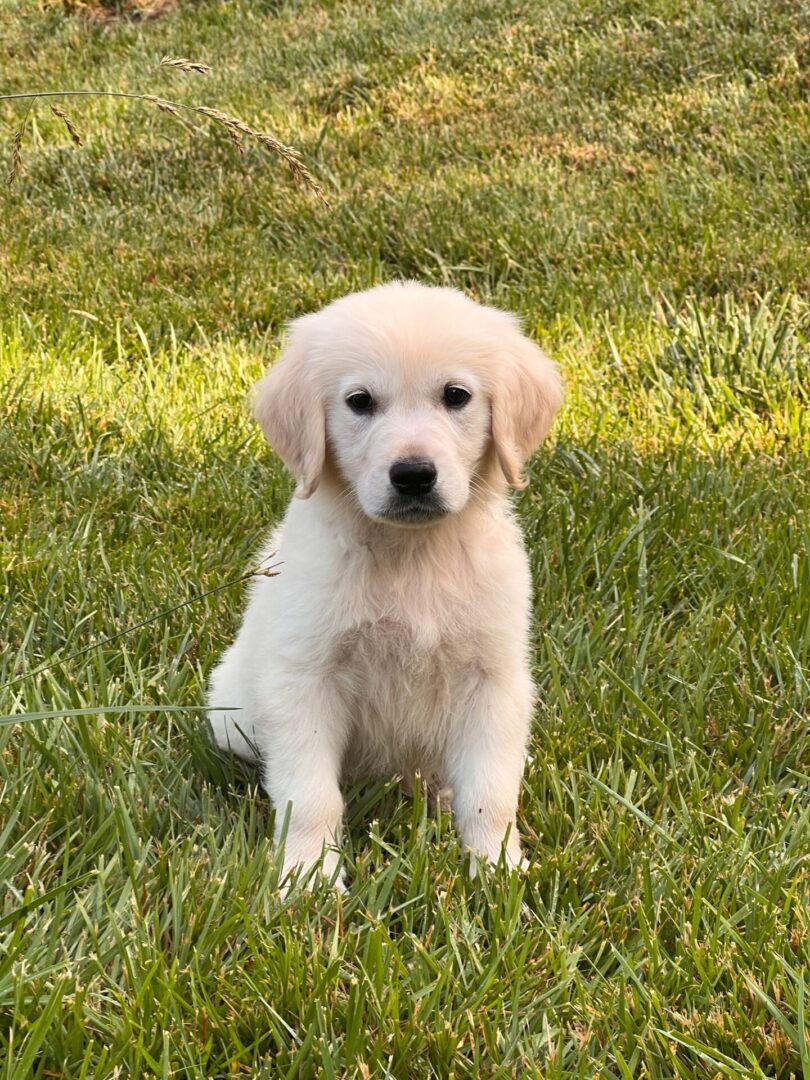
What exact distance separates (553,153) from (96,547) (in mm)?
4378

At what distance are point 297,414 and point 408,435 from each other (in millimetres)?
315

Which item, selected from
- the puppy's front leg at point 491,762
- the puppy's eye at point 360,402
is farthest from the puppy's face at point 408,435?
the puppy's front leg at point 491,762

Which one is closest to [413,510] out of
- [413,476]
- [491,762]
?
[413,476]

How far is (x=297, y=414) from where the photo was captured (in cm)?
277

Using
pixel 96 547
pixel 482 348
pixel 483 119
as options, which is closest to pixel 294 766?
pixel 482 348

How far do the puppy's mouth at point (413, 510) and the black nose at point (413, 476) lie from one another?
0.05 feet

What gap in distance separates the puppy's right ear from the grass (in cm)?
59

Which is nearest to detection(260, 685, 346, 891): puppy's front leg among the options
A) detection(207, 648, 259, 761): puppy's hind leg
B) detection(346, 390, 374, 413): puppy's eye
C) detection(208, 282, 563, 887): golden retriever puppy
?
detection(208, 282, 563, 887): golden retriever puppy

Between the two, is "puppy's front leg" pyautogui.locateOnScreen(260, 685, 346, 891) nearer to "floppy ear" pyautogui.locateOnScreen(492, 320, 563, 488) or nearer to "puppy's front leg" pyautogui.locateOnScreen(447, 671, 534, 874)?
"puppy's front leg" pyautogui.locateOnScreen(447, 671, 534, 874)

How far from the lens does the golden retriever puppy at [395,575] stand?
2570mm

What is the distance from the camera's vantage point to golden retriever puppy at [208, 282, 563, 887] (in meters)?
2.57

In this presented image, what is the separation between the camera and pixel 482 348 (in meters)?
2.71

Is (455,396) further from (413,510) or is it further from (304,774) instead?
(304,774)

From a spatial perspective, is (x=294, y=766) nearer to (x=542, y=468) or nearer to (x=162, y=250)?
(x=542, y=468)
